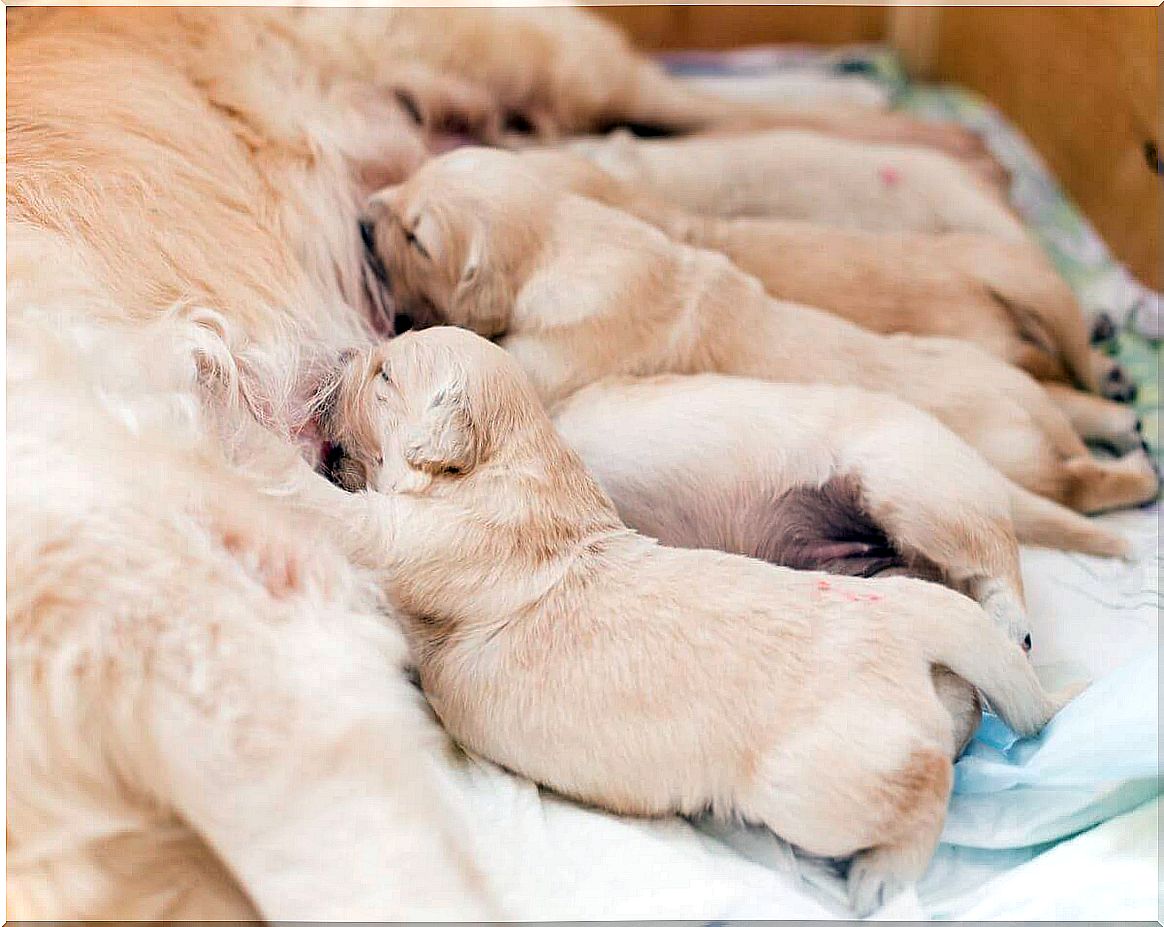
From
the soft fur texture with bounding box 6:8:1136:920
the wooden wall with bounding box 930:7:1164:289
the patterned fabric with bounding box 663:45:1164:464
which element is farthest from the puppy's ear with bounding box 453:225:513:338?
the wooden wall with bounding box 930:7:1164:289

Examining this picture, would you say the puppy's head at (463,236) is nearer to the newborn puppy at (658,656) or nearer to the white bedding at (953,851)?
the newborn puppy at (658,656)

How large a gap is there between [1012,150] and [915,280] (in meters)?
0.79

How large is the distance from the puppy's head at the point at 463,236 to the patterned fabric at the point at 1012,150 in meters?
0.80

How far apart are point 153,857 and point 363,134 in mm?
979

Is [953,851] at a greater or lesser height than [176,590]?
lesser

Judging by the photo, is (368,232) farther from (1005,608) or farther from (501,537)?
(1005,608)

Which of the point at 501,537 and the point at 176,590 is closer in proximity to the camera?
the point at 176,590

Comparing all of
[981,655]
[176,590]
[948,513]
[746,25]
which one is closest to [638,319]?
[948,513]

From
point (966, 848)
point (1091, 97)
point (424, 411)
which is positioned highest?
point (1091, 97)

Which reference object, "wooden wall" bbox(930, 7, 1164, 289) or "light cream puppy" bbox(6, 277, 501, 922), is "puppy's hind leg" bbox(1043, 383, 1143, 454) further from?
"light cream puppy" bbox(6, 277, 501, 922)

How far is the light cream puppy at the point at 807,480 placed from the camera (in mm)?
1005

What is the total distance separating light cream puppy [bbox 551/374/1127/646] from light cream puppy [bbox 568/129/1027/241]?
1.85 ft

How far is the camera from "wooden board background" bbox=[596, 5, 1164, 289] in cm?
171

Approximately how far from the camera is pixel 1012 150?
202cm
